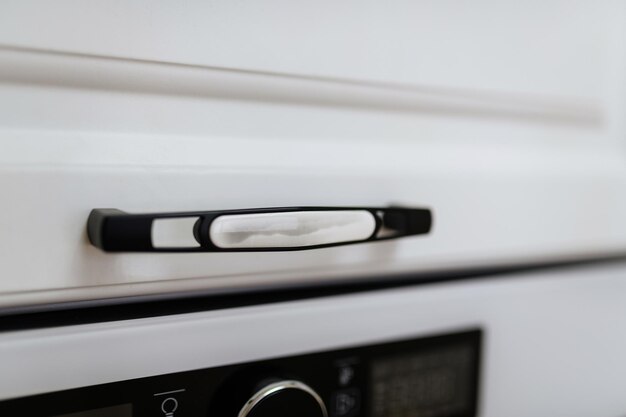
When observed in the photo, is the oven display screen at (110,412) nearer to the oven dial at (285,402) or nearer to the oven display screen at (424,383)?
the oven dial at (285,402)

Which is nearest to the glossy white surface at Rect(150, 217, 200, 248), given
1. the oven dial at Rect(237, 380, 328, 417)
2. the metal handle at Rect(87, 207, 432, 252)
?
the metal handle at Rect(87, 207, 432, 252)

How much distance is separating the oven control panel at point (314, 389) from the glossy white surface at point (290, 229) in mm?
85

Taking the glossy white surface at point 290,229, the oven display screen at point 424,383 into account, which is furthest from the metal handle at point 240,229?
the oven display screen at point 424,383

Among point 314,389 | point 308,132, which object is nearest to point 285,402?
point 314,389

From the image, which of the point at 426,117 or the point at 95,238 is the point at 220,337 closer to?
the point at 95,238

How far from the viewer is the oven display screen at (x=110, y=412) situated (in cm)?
31

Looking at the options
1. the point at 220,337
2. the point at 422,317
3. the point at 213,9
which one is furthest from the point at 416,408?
A: the point at 213,9

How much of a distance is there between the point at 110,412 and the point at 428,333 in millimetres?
231

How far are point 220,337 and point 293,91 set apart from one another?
166 millimetres

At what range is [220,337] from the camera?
1.13ft

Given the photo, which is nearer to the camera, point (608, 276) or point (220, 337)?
point (220, 337)

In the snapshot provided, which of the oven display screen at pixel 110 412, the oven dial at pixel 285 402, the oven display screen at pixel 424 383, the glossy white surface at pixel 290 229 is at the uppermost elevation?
the glossy white surface at pixel 290 229

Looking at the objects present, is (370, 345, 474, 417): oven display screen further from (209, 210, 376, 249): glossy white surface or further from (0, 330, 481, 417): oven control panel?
(209, 210, 376, 249): glossy white surface

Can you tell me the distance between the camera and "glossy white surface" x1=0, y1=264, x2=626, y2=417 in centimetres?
30
